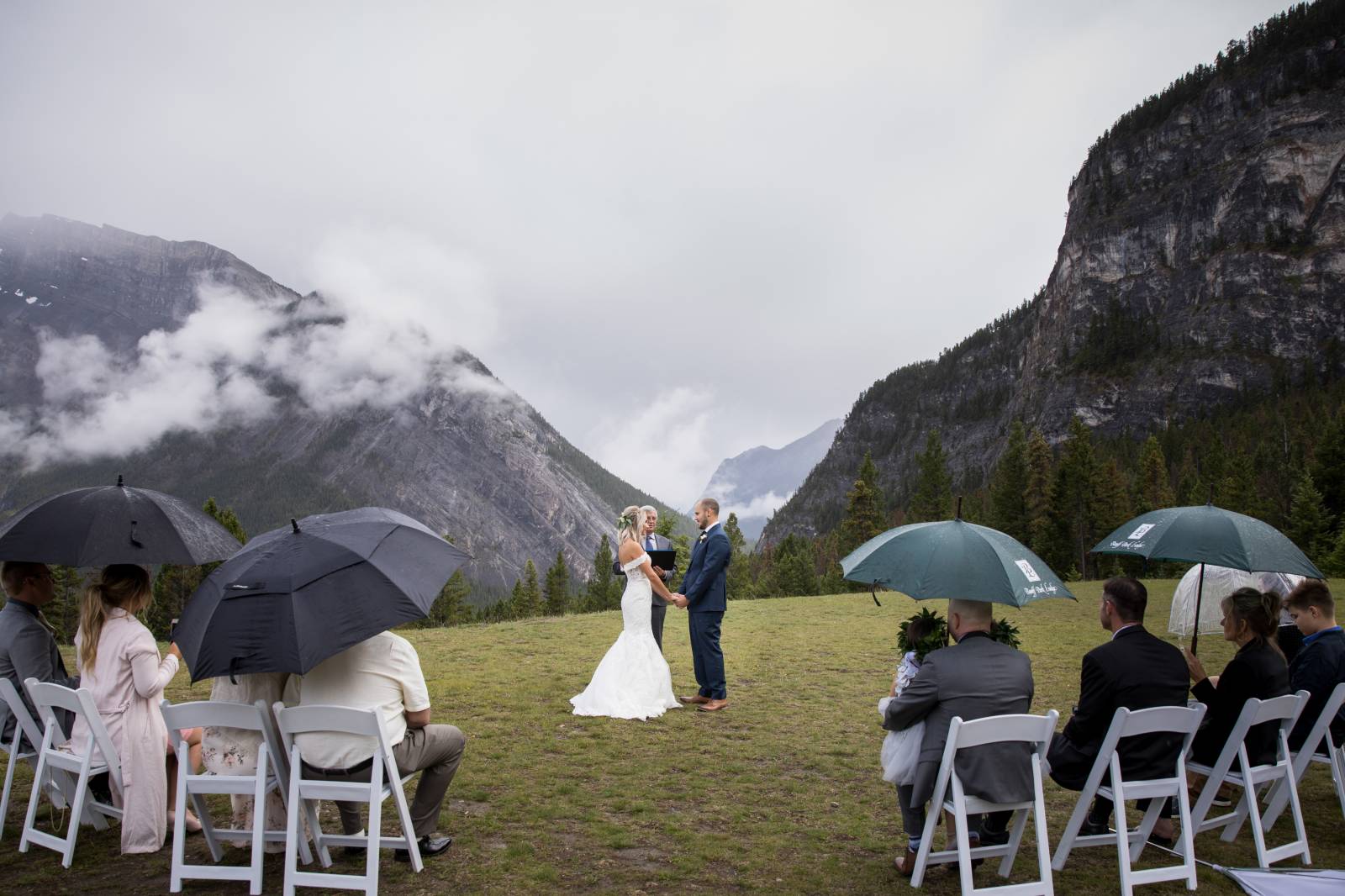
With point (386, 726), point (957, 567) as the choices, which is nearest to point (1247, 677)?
point (957, 567)

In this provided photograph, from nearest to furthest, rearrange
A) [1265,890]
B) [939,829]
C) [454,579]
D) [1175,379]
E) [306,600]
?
[306,600] < [1265,890] < [939,829] < [454,579] < [1175,379]

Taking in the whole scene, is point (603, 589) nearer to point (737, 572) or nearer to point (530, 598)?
point (530, 598)

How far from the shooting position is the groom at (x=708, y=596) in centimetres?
1050

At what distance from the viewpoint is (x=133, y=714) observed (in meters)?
5.81

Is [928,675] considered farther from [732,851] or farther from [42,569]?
[42,569]

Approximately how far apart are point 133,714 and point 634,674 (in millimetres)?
6025

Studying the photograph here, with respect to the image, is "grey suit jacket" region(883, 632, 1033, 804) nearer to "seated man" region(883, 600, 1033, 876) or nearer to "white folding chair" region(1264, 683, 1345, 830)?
"seated man" region(883, 600, 1033, 876)

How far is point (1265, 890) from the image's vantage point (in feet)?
17.1

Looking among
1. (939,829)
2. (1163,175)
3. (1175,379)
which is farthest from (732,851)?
(1163,175)

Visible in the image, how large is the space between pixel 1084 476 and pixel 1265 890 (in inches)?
2112

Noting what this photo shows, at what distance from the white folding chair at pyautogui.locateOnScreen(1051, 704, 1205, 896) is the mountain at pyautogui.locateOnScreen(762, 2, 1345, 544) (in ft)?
507

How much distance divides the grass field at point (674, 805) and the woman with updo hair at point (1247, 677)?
79 cm

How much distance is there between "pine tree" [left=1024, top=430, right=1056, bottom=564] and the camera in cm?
5525

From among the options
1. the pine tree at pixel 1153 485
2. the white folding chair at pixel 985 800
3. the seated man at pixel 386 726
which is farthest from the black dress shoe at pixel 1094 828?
the pine tree at pixel 1153 485
